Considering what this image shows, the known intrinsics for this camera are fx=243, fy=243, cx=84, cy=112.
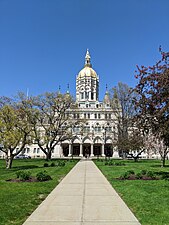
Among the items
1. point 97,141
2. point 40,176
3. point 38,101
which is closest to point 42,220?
point 40,176

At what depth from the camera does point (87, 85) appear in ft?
322

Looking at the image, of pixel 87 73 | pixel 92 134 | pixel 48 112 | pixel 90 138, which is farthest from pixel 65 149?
pixel 48 112

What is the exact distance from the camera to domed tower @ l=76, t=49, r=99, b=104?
9806cm

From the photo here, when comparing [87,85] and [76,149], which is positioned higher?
[87,85]

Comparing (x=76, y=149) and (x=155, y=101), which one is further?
(x=76, y=149)

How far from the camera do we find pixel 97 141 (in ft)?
273

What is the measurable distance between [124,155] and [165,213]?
170 ft

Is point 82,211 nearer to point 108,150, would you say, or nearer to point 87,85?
point 108,150

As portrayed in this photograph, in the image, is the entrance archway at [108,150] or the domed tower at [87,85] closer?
the entrance archway at [108,150]

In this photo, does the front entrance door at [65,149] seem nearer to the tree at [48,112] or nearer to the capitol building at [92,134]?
the capitol building at [92,134]

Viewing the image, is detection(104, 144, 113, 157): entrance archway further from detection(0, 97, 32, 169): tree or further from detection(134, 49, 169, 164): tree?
detection(134, 49, 169, 164): tree

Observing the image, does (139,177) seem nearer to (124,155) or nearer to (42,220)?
(42,220)

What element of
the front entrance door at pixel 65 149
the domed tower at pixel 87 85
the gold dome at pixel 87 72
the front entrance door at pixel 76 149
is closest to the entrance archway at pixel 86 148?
the front entrance door at pixel 76 149

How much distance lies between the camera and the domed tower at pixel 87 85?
322 ft
